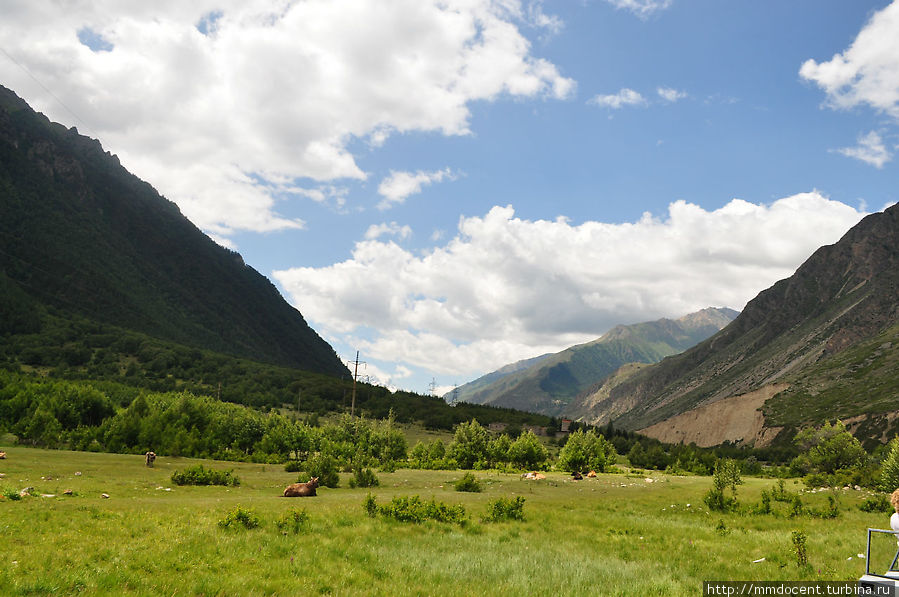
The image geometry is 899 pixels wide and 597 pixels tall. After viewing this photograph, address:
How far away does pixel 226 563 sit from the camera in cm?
1348

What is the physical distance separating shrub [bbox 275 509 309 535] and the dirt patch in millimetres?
166186

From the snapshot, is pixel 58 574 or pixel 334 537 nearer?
pixel 58 574

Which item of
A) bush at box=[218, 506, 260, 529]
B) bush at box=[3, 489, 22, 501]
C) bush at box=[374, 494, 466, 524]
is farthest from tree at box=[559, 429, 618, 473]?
bush at box=[3, 489, 22, 501]

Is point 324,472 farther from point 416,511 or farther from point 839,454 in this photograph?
point 839,454

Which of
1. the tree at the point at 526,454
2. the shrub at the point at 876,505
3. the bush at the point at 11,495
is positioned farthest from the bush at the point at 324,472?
the tree at the point at 526,454

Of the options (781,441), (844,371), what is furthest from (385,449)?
(844,371)

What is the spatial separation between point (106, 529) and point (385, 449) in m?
57.4

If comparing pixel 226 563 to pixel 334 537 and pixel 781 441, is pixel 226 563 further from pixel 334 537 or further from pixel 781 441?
pixel 781 441

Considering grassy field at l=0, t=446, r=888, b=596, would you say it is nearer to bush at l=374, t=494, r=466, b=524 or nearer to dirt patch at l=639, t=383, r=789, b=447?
bush at l=374, t=494, r=466, b=524

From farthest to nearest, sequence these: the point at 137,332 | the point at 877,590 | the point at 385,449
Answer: the point at 137,332 → the point at 385,449 → the point at 877,590

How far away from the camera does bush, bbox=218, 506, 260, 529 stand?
58.5 feet

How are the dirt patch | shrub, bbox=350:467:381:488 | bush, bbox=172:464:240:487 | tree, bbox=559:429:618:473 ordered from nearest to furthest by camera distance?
bush, bbox=172:464:240:487
shrub, bbox=350:467:381:488
tree, bbox=559:429:618:473
the dirt patch

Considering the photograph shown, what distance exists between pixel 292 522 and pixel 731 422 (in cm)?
19169

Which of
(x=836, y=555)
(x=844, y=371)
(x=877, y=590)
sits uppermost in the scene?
(x=844, y=371)
